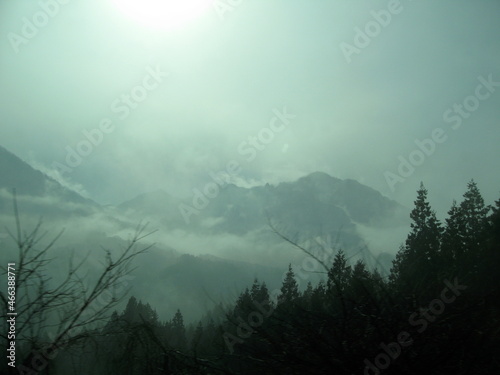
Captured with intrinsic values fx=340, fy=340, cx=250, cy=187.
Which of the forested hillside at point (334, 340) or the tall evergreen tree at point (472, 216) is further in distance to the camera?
the tall evergreen tree at point (472, 216)

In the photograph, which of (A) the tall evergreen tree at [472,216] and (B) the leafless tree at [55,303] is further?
(A) the tall evergreen tree at [472,216]

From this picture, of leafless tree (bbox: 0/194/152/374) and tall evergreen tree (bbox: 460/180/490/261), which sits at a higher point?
tall evergreen tree (bbox: 460/180/490/261)

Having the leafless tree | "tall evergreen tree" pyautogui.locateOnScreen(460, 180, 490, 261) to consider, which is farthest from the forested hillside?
"tall evergreen tree" pyautogui.locateOnScreen(460, 180, 490, 261)

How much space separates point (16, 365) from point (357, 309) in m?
3.41

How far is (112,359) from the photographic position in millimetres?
3562

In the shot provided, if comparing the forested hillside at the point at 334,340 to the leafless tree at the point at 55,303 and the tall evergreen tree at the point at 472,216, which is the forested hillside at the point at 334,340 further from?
the tall evergreen tree at the point at 472,216

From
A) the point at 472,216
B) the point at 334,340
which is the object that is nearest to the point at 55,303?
the point at 334,340

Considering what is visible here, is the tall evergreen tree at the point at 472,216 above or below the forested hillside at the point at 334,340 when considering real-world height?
above

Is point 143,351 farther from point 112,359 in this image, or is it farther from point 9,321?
point 9,321

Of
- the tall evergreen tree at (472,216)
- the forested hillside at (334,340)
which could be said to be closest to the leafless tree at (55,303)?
the forested hillside at (334,340)

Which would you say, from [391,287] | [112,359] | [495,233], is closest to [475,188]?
[495,233]

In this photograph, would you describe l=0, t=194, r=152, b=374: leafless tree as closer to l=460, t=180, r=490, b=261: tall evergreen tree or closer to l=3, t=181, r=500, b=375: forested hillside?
l=3, t=181, r=500, b=375: forested hillside

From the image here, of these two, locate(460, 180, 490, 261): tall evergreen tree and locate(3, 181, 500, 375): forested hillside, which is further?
locate(460, 180, 490, 261): tall evergreen tree

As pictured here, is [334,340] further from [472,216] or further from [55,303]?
[472,216]
